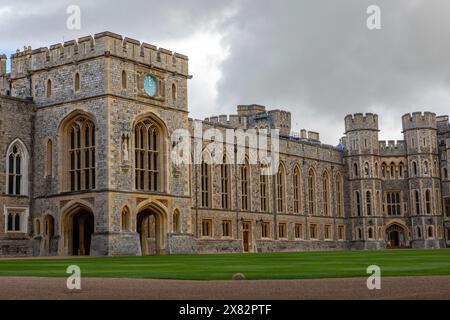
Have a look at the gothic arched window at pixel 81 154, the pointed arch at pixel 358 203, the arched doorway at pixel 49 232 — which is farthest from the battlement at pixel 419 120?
the arched doorway at pixel 49 232

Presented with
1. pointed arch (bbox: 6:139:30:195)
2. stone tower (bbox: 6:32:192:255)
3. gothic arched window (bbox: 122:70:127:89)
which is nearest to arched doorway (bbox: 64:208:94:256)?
stone tower (bbox: 6:32:192:255)

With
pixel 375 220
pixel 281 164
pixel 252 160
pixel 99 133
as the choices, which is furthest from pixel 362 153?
pixel 99 133

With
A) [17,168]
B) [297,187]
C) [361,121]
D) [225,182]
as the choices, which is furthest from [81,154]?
[361,121]

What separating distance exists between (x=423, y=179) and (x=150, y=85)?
35.3 meters

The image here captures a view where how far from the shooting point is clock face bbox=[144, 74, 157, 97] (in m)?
40.1

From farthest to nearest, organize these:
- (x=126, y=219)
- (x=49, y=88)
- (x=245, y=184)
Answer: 1. (x=245, y=184)
2. (x=49, y=88)
3. (x=126, y=219)

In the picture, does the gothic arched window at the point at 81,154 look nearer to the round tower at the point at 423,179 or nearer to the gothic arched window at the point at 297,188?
the gothic arched window at the point at 297,188

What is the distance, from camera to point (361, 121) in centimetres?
6619

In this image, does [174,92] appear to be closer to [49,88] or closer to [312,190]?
[49,88]

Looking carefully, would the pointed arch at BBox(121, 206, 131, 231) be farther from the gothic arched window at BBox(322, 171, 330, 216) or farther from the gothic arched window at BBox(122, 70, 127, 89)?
the gothic arched window at BBox(322, 171, 330, 216)

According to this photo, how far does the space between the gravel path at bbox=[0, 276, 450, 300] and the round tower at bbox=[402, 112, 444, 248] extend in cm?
5289

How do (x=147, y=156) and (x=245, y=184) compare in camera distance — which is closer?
(x=147, y=156)

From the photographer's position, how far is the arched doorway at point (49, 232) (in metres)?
39.0

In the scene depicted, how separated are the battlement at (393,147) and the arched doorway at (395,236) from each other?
717 cm
